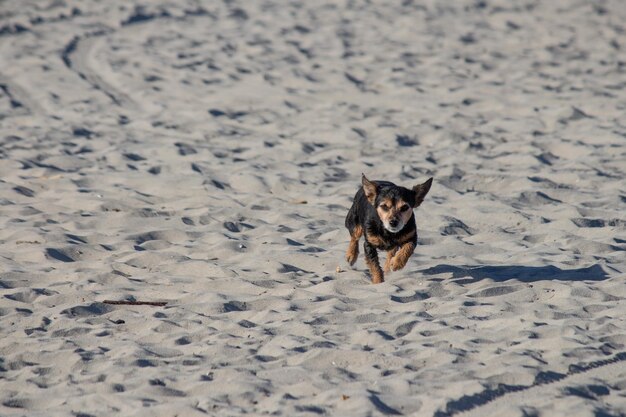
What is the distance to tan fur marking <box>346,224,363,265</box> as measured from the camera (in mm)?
7402

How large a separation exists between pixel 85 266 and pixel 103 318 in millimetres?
1072

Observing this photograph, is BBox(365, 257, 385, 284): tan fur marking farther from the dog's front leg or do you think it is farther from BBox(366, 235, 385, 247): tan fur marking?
BBox(366, 235, 385, 247): tan fur marking

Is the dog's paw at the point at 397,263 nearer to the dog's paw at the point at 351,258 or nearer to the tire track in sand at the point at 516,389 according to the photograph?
the dog's paw at the point at 351,258

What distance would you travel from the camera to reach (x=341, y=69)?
14.7 meters

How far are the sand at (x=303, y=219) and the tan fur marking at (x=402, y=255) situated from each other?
113 millimetres

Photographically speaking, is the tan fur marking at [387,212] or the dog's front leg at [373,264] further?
the dog's front leg at [373,264]

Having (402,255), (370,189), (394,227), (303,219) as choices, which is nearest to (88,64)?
(303,219)

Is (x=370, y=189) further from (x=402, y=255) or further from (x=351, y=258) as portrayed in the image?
(x=351, y=258)

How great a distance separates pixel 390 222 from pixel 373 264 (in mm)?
418

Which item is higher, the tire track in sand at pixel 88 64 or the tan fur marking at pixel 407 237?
the tan fur marking at pixel 407 237

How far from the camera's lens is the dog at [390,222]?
22.1 ft

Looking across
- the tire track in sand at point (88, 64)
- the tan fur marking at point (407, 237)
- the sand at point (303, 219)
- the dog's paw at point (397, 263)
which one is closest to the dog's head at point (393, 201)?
the tan fur marking at point (407, 237)

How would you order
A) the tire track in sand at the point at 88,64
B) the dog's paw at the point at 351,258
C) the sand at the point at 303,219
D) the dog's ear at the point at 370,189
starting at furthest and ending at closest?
1. the tire track in sand at the point at 88,64
2. the dog's paw at the point at 351,258
3. the dog's ear at the point at 370,189
4. the sand at the point at 303,219

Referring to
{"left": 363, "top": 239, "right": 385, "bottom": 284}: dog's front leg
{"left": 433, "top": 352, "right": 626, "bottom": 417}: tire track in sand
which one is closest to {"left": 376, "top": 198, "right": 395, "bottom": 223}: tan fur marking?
{"left": 363, "top": 239, "right": 385, "bottom": 284}: dog's front leg
